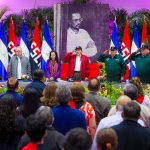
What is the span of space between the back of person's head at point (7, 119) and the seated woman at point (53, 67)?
24.0 ft

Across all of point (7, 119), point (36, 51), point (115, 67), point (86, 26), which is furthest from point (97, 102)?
point (86, 26)

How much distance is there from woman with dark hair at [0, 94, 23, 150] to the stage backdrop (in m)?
10.7

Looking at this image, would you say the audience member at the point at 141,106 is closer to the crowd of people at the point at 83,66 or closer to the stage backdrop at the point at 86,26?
the crowd of people at the point at 83,66

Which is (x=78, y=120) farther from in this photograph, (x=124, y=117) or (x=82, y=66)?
(x=82, y=66)

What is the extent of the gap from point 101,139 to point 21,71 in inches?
351

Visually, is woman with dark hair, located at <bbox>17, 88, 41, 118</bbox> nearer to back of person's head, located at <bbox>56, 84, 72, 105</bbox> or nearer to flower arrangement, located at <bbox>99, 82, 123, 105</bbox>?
back of person's head, located at <bbox>56, 84, 72, 105</bbox>

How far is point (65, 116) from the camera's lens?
648cm

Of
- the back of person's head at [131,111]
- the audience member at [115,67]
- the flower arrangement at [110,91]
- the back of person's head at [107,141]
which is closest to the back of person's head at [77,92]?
the back of person's head at [131,111]

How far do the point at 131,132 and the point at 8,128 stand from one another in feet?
3.83

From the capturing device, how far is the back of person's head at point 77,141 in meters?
4.44

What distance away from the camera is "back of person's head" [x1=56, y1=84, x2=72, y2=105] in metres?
6.52

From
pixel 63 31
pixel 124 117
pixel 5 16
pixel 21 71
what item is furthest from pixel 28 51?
pixel 124 117

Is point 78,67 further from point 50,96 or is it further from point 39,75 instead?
point 50,96

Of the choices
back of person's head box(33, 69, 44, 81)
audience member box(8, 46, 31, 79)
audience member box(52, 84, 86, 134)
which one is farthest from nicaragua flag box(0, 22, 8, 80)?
audience member box(52, 84, 86, 134)
